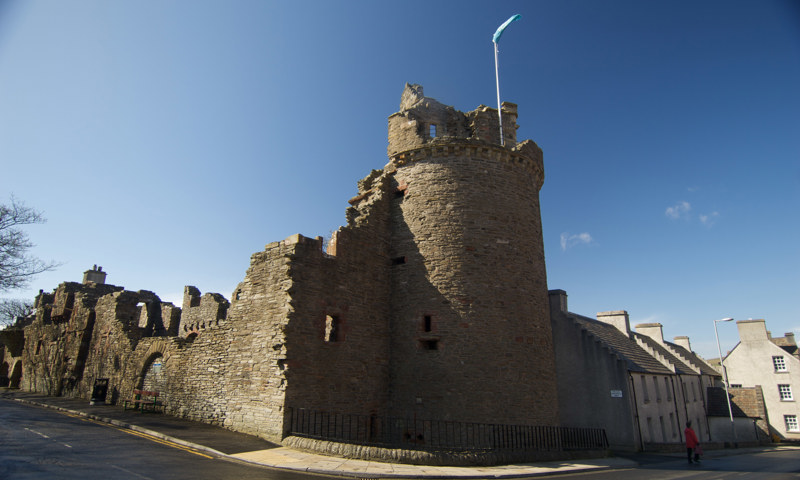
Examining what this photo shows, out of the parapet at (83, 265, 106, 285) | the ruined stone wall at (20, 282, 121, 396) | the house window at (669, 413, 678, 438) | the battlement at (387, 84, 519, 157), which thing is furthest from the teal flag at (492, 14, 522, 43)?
the parapet at (83, 265, 106, 285)

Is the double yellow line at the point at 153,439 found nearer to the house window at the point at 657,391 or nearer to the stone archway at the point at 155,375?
the stone archway at the point at 155,375

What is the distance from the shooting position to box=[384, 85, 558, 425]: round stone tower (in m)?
14.6

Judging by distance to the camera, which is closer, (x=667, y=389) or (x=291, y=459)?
(x=291, y=459)

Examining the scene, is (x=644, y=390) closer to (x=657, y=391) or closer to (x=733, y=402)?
(x=657, y=391)

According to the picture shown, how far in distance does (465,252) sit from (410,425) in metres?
6.31

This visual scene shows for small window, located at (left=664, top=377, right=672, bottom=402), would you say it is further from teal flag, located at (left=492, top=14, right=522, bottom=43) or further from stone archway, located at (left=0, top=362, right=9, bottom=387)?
stone archway, located at (left=0, top=362, right=9, bottom=387)

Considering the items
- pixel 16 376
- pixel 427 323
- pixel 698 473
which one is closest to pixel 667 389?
pixel 698 473

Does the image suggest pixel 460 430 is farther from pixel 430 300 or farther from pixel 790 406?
pixel 790 406

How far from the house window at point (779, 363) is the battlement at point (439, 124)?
3285 centimetres

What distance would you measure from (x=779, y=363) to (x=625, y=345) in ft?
66.2

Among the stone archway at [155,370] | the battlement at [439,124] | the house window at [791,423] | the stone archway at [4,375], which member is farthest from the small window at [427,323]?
the stone archway at [4,375]

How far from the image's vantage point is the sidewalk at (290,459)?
951 centimetres

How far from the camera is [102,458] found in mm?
9227

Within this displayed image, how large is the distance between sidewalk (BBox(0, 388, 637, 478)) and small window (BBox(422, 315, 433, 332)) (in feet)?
17.1
